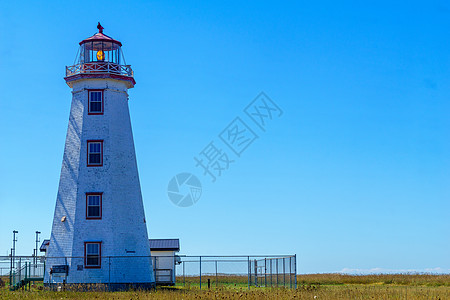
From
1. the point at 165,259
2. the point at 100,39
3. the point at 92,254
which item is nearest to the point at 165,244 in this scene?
the point at 165,259

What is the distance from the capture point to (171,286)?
42.8 m

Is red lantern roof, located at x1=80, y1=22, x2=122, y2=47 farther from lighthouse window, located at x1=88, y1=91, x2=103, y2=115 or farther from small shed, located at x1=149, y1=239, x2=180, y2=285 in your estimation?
small shed, located at x1=149, y1=239, x2=180, y2=285

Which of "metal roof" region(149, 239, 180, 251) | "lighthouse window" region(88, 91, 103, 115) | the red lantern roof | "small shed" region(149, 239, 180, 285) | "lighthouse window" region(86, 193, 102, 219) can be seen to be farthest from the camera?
"metal roof" region(149, 239, 180, 251)

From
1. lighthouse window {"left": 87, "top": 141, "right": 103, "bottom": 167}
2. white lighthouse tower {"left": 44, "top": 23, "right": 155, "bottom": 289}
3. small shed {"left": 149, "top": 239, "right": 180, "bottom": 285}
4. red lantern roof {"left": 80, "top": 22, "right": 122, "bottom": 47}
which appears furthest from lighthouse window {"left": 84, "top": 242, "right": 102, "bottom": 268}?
red lantern roof {"left": 80, "top": 22, "right": 122, "bottom": 47}

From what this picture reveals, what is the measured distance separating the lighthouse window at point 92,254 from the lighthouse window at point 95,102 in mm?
8023

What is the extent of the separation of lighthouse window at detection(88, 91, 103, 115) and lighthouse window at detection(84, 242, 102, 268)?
8.02m

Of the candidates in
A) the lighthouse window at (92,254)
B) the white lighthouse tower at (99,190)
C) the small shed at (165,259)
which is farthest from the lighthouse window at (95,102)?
the small shed at (165,259)

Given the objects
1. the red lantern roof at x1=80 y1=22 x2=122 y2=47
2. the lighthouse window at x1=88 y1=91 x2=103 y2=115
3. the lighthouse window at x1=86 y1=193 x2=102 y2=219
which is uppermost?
the red lantern roof at x1=80 y1=22 x2=122 y2=47

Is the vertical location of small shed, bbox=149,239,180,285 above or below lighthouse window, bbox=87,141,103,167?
below

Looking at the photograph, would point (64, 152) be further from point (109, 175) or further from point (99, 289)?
point (99, 289)

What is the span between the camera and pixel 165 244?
4756cm

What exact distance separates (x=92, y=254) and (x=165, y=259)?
914 centimetres

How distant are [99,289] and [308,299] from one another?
611 inches

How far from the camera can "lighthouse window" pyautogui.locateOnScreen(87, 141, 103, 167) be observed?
3825cm
